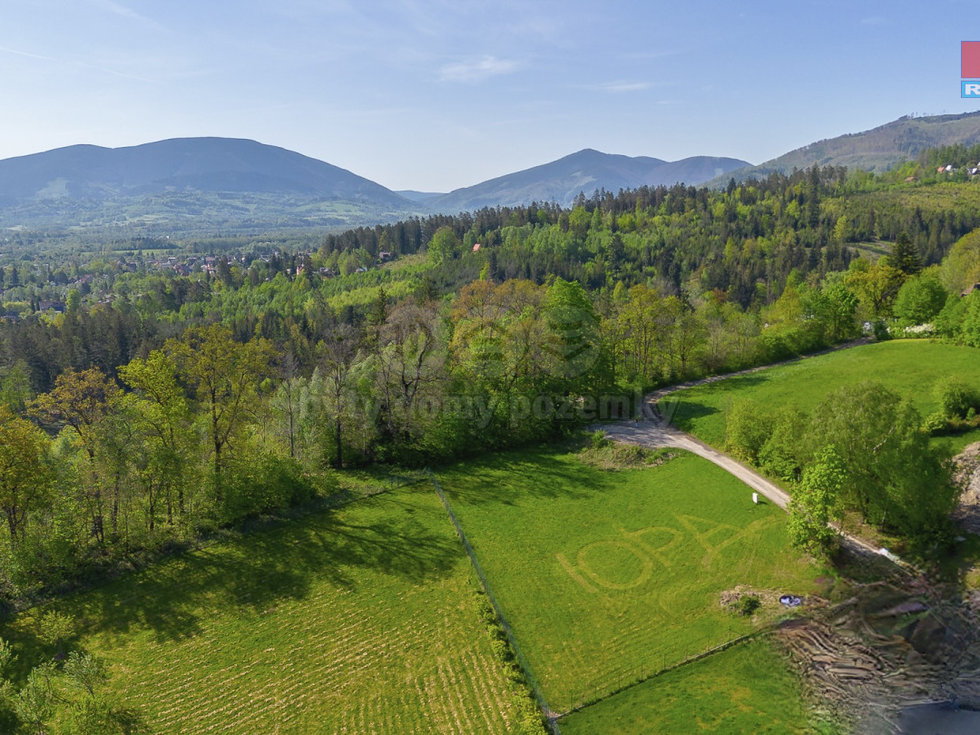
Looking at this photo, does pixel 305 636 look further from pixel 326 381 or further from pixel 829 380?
pixel 829 380

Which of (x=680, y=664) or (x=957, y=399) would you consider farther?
(x=957, y=399)

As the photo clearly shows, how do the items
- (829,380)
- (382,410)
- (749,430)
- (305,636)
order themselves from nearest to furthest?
1. (305,636)
2. (749,430)
3. (382,410)
4. (829,380)

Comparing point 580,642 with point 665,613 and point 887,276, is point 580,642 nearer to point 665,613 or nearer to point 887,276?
point 665,613

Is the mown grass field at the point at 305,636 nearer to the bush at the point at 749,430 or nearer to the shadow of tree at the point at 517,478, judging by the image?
the shadow of tree at the point at 517,478

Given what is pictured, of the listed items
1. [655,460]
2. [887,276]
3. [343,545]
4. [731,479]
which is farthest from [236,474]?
[887,276]

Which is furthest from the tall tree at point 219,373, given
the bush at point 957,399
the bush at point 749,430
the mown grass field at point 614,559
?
the bush at point 957,399

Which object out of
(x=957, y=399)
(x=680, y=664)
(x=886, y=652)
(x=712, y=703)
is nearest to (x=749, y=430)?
(x=957, y=399)
